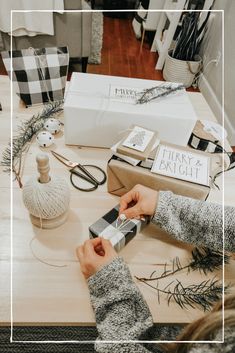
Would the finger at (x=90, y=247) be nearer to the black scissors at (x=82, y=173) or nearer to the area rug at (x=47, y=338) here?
the black scissors at (x=82, y=173)

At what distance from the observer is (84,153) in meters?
0.93

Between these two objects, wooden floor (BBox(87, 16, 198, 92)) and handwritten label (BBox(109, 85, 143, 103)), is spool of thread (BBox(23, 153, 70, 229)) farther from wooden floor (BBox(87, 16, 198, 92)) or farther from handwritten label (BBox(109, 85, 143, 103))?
wooden floor (BBox(87, 16, 198, 92))

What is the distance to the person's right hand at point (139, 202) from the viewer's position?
0.68m

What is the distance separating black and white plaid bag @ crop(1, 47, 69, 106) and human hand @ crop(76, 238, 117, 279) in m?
0.69

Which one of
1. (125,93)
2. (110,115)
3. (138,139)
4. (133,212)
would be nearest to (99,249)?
(133,212)

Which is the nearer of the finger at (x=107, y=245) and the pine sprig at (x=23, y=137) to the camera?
the finger at (x=107, y=245)

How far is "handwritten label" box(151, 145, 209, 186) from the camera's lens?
2.39ft

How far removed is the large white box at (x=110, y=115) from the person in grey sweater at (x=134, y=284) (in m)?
0.27

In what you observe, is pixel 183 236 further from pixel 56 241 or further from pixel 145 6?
pixel 145 6

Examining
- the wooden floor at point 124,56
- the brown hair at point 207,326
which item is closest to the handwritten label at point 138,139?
the brown hair at point 207,326

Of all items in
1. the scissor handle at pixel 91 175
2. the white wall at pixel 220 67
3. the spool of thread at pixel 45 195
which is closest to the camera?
the spool of thread at pixel 45 195

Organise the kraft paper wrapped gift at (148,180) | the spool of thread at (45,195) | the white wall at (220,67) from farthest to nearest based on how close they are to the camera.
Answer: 1. the white wall at (220,67)
2. the kraft paper wrapped gift at (148,180)
3. the spool of thread at (45,195)

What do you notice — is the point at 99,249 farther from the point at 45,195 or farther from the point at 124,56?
the point at 124,56

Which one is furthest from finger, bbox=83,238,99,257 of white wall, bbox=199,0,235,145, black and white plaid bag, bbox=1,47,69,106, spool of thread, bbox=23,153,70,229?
white wall, bbox=199,0,235,145
